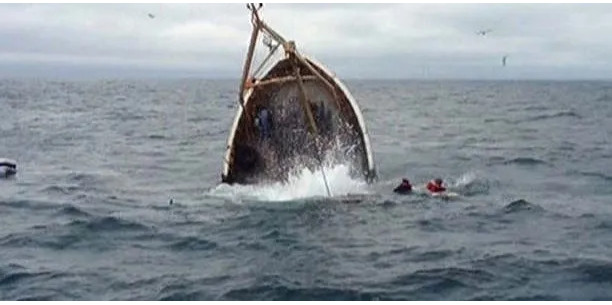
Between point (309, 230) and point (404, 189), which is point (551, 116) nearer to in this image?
point (404, 189)

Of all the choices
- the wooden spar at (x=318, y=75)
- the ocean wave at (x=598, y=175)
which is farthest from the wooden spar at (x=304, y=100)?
the ocean wave at (x=598, y=175)

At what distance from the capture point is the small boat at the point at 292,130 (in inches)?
886

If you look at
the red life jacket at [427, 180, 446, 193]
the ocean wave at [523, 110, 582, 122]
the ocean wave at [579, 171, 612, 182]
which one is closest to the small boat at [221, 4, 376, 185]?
the red life jacket at [427, 180, 446, 193]

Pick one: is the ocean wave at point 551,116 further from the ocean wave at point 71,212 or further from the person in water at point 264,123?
the ocean wave at point 71,212

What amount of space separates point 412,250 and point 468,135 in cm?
2566

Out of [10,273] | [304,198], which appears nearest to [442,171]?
[304,198]

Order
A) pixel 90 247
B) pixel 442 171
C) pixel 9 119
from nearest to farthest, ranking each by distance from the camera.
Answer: pixel 90 247 → pixel 442 171 → pixel 9 119

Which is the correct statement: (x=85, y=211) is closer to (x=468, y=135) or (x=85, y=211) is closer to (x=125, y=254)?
(x=125, y=254)

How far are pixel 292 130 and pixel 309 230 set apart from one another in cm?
627

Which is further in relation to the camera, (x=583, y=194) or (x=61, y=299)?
(x=583, y=194)

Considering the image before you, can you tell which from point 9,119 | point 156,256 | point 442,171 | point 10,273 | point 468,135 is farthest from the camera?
point 9,119

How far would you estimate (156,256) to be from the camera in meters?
15.6

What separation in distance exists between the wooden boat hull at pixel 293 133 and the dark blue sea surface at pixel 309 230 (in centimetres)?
78

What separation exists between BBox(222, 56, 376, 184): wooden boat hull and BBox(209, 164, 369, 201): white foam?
0.33 meters
